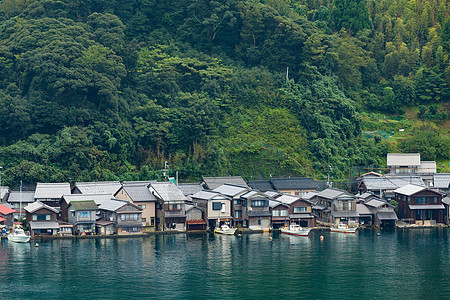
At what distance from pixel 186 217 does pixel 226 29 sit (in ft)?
112

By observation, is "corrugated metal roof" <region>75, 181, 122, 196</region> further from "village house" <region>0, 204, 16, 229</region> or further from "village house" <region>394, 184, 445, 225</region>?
"village house" <region>394, 184, 445, 225</region>

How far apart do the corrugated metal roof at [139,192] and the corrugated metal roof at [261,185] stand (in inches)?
426

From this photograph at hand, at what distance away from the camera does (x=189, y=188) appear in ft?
209

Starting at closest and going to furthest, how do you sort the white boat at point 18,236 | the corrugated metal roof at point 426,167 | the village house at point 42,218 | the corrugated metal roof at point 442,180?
the white boat at point 18,236 < the village house at point 42,218 < the corrugated metal roof at point 442,180 < the corrugated metal roof at point 426,167

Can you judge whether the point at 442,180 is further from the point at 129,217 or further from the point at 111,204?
the point at 111,204

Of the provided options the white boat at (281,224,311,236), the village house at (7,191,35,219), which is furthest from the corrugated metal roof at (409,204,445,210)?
the village house at (7,191,35,219)

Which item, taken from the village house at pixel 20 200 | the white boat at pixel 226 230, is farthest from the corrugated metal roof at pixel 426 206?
the village house at pixel 20 200

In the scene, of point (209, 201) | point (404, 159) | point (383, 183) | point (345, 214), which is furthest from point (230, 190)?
point (404, 159)

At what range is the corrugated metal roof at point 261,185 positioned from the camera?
214 ft

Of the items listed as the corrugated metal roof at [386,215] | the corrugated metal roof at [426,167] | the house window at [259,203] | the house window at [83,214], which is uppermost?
the corrugated metal roof at [426,167]

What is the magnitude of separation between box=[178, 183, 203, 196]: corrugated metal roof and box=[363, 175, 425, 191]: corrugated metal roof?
53.4 ft

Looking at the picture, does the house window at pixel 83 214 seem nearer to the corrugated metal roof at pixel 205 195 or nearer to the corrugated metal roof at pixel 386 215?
→ the corrugated metal roof at pixel 205 195

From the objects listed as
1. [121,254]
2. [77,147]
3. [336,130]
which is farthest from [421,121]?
[121,254]

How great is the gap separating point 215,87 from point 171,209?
22.9m
